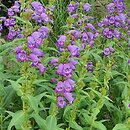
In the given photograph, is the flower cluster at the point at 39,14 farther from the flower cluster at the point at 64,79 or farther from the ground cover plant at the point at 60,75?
the flower cluster at the point at 64,79

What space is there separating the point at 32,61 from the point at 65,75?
0.29m

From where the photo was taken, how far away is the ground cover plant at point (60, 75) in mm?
3115

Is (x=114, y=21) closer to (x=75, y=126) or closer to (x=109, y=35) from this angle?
(x=109, y=35)

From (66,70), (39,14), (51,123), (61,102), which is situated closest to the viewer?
(66,70)

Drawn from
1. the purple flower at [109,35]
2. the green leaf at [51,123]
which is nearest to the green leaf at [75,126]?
the green leaf at [51,123]

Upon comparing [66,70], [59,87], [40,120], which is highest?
[66,70]

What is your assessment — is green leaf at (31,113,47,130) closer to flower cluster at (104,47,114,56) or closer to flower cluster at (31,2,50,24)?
flower cluster at (31,2,50,24)

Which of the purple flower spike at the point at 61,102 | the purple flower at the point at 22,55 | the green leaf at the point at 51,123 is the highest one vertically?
the purple flower at the point at 22,55

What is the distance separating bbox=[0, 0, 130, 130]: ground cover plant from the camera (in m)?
3.12

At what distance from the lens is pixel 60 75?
3.07 m

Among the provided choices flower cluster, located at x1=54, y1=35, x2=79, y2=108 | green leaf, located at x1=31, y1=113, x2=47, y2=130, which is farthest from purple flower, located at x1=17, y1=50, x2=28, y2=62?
green leaf, located at x1=31, y1=113, x2=47, y2=130

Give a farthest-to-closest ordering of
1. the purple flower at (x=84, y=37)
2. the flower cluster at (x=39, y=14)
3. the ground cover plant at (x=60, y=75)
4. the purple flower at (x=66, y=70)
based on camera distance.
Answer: the purple flower at (x=84, y=37), the flower cluster at (x=39, y=14), the ground cover plant at (x=60, y=75), the purple flower at (x=66, y=70)

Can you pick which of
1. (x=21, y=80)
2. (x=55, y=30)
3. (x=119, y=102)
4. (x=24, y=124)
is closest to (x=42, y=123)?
(x=24, y=124)

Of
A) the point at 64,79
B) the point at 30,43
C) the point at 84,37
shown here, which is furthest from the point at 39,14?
the point at 64,79
